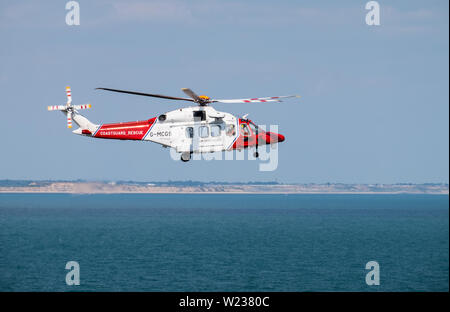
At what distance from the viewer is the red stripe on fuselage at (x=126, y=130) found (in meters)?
31.7

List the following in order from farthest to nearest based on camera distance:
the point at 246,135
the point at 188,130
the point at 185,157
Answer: the point at 246,135 → the point at 188,130 → the point at 185,157

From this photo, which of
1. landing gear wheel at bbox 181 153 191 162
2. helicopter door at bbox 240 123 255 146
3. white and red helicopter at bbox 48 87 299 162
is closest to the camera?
landing gear wheel at bbox 181 153 191 162

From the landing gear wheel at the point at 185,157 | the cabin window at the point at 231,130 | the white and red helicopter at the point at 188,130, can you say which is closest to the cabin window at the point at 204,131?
the white and red helicopter at the point at 188,130

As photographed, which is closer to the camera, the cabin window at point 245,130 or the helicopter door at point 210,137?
the helicopter door at point 210,137

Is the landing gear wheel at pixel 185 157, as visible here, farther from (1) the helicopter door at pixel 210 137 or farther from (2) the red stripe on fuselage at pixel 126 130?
(2) the red stripe on fuselage at pixel 126 130

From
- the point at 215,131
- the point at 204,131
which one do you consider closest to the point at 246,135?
the point at 215,131

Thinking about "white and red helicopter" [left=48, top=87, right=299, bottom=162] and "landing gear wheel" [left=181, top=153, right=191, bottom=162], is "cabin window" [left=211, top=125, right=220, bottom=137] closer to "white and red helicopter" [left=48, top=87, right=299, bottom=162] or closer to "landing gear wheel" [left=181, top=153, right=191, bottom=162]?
"white and red helicopter" [left=48, top=87, right=299, bottom=162]

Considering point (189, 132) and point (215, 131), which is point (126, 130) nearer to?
point (189, 132)

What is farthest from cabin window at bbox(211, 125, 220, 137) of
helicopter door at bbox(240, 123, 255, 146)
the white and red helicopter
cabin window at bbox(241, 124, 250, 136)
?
cabin window at bbox(241, 124, 250, 136)

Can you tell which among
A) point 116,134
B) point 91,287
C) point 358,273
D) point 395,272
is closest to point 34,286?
point 91,287

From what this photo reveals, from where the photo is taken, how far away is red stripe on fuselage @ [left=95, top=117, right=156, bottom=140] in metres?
31.7

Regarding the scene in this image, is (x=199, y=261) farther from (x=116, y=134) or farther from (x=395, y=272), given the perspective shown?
(x=116, y=134)

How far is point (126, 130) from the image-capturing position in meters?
32.0
